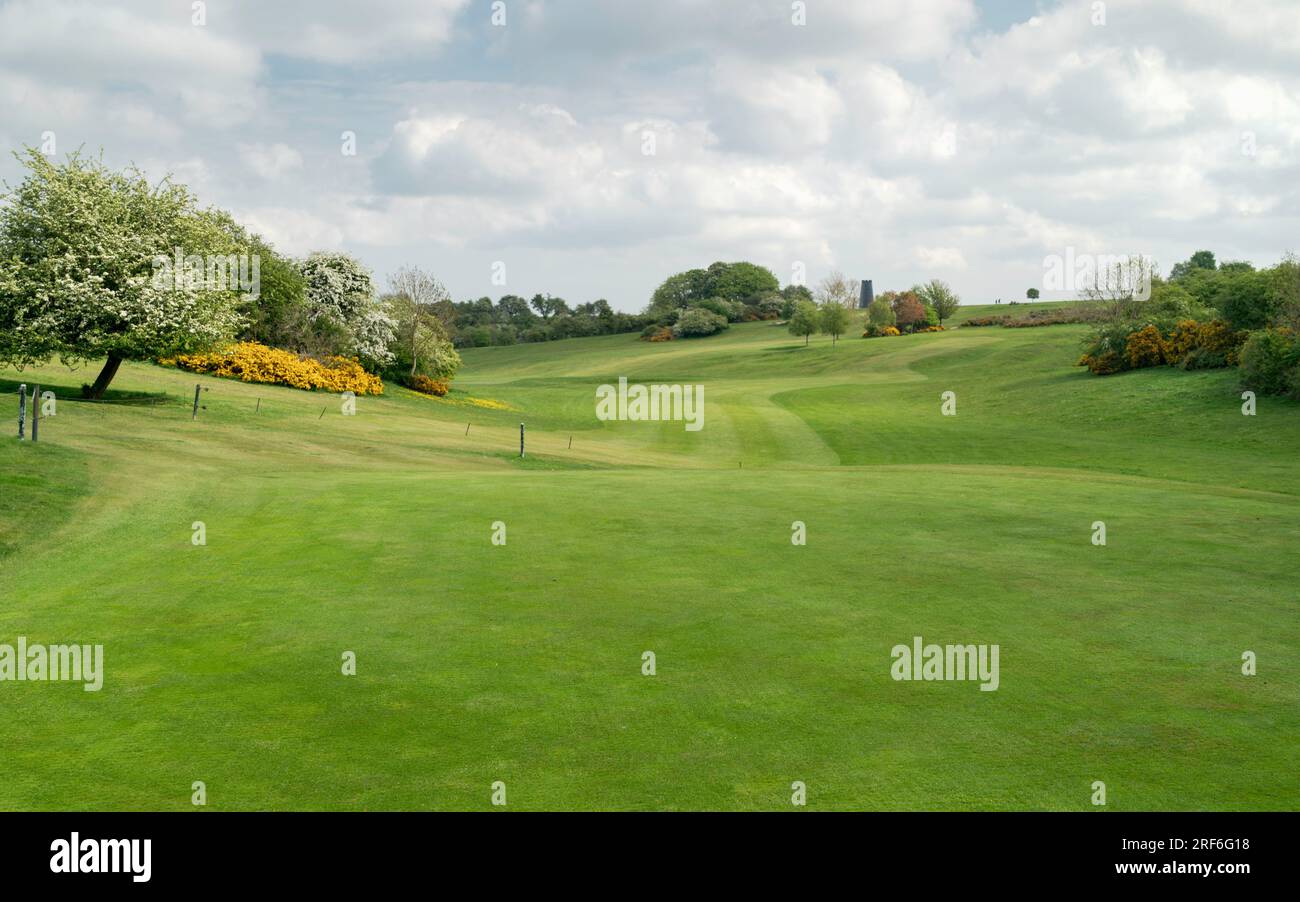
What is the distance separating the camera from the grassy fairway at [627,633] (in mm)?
8453

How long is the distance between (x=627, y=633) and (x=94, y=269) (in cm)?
4027

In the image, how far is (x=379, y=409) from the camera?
62.6 m

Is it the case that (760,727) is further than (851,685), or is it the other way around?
(851,685)

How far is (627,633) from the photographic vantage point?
1279 cm

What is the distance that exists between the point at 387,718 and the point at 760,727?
150 inches

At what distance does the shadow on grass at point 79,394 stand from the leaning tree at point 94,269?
217 centimetres

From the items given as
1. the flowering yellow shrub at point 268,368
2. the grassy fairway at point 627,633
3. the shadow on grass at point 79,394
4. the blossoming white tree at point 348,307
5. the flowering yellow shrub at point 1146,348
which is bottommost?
the grassy fairway at point 627,633

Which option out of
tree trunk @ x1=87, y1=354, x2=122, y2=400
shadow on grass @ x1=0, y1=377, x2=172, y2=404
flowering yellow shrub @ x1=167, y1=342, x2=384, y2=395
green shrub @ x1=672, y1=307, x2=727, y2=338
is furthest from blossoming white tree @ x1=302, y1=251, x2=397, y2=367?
green shrub @ x1=672, y1=307, x2=727, y2=338

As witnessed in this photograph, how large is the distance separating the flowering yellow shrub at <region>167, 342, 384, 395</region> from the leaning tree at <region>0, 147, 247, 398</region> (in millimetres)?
19654

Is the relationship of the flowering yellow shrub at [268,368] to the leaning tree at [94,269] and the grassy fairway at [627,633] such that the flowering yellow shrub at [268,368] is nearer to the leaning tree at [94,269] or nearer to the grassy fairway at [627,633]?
the leaning tree at [94,269]
